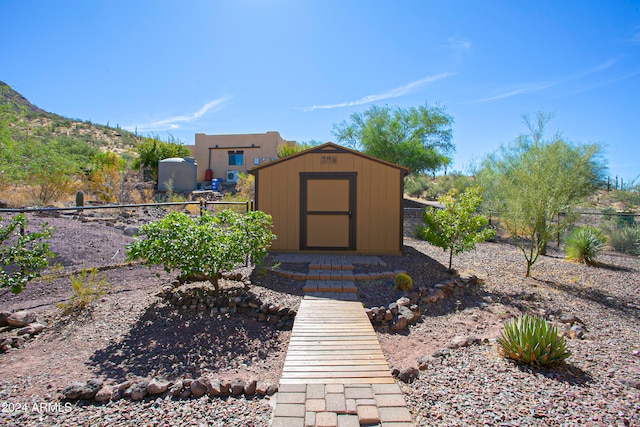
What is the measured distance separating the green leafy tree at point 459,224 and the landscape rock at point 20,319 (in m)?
6.54

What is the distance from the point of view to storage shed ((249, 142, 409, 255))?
806cm

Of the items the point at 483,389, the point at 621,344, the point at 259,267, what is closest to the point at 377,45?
the point at 259,267

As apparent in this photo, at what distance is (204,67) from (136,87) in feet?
13.8

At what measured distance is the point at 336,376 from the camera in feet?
10.0

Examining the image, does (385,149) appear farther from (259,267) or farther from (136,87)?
(259,267)

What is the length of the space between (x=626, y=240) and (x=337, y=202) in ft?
34.4

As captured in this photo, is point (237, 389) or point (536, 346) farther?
point (536, 346)

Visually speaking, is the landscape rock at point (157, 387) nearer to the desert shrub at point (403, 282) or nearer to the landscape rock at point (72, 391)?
the landscape rock at point (72, 391)

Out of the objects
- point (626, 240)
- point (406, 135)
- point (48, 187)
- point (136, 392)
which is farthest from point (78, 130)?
point (626, 240)

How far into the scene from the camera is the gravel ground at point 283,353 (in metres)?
2.53

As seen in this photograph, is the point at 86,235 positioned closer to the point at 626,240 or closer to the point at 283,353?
the point at 283,353

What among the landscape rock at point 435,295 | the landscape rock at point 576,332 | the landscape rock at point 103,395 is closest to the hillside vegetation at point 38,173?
the landscape rock at point 103,395

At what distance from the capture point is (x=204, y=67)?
34.9 ft

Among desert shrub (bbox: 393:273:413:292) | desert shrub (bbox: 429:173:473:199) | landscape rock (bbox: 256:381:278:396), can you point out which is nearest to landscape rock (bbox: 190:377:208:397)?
landscape rock (bbox: 256:381:278:396)
